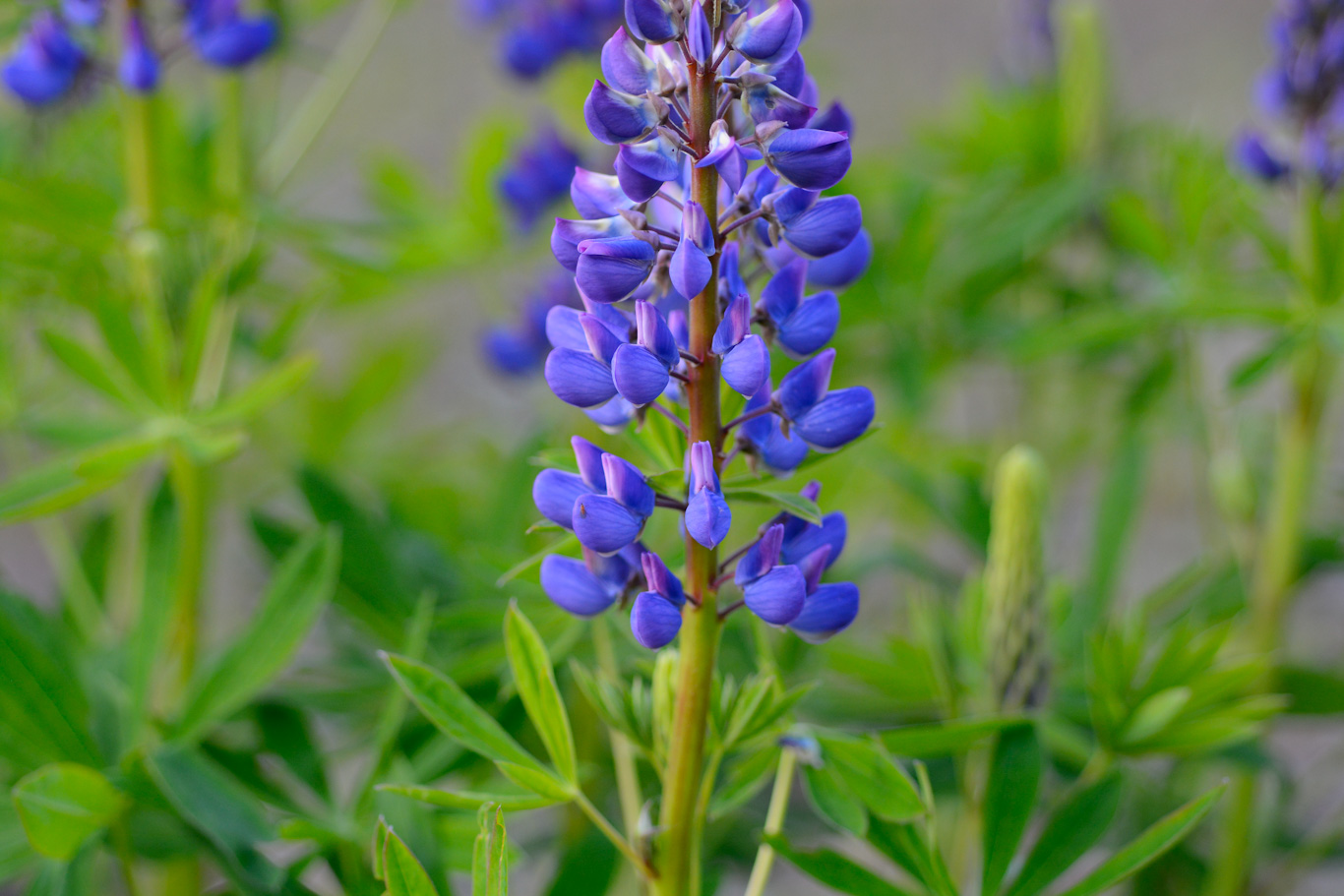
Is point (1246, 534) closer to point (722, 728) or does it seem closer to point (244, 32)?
point (722, 728)

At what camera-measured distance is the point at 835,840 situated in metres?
1.15

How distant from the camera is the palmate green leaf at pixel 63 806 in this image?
530 mm

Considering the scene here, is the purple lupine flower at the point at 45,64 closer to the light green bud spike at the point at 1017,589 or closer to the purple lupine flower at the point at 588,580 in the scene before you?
the purple lupine flower at the point at 588,580

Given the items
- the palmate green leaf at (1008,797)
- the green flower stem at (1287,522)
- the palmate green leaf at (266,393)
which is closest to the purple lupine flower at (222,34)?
the palmate green leaf at (266,393)

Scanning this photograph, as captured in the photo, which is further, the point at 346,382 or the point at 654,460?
the point at 346,382

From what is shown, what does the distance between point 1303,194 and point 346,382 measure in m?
1.08

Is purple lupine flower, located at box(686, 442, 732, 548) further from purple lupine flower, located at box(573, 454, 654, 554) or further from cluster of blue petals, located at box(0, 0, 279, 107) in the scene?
cluster of blue petals, located at box(0, 0, 279, 107)

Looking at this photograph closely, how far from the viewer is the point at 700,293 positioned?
40 cm

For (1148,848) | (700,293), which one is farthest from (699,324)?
(1148,848)

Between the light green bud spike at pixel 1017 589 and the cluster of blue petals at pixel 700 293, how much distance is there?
21 centimetres

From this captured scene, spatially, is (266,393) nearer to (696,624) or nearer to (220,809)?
(220,809)

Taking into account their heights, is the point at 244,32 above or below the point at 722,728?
above

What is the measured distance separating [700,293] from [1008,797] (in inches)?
14.0

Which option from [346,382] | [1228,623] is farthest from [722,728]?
[346,382]
